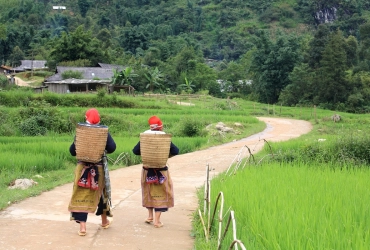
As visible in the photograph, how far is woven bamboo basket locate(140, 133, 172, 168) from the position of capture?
612 centimetres

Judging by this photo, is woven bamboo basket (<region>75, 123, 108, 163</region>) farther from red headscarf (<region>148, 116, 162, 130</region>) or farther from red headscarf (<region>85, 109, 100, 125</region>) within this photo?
red headscarf (<region>148, 116, 162, 130</region>)

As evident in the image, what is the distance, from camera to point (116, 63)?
2162 inches

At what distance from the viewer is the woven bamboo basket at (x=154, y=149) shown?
6117 mm

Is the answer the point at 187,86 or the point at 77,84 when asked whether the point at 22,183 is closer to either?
the point at 77,84

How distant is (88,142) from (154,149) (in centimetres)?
84

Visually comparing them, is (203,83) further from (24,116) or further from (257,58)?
(24,116)

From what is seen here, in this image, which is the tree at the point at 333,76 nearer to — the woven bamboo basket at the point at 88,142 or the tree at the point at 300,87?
the tree at the point at 300,87

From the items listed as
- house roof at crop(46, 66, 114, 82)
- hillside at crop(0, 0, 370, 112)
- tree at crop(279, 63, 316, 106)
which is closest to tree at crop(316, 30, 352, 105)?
hillside at crop(0, 0, 370, 112)

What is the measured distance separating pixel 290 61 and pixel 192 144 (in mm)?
32187

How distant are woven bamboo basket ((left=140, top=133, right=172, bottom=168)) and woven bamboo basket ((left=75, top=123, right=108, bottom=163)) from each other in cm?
62

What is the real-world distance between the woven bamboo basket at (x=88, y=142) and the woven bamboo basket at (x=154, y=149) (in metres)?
0.62

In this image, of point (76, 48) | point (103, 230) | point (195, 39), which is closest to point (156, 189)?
point (103, 230)

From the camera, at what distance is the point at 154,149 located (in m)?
6.11

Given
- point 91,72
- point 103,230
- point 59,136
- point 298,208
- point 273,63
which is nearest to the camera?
point 298,208
